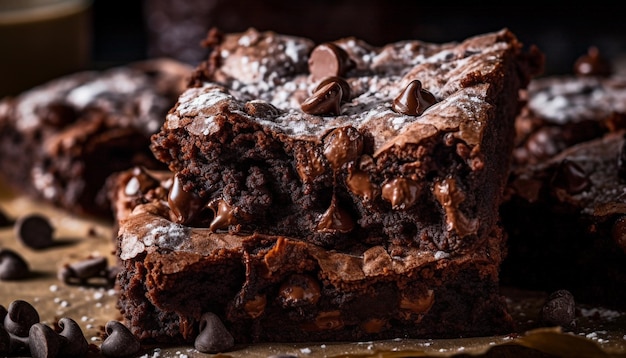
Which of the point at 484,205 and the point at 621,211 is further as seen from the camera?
the point at 621,211

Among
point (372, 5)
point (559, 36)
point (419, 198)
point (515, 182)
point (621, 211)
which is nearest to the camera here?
point (419, 198)

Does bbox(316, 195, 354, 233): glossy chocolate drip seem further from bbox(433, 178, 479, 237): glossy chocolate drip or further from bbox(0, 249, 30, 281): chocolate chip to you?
bbox(0, 249, 30, 281): chocolate chip

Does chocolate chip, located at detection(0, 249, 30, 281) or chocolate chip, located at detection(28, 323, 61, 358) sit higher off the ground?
chocolate chip, located at detection(28, 323, 61, 358)

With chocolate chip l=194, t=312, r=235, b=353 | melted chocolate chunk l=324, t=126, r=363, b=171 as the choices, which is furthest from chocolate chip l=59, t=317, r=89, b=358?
melted chocolate chunk l=324, t=126, r=363, b=171

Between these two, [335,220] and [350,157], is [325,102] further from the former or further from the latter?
[335,220]

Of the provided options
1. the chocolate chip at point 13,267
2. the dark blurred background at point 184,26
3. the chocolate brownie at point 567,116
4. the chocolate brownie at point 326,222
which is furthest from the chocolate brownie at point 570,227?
the dark blurred background at point 184,26

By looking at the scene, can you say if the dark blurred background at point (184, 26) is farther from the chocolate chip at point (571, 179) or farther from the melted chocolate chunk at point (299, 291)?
the melted chocolate chunk at point (299, 291)

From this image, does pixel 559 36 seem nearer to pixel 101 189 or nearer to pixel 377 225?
pixel 101 189

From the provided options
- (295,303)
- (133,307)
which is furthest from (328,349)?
(133,307)
